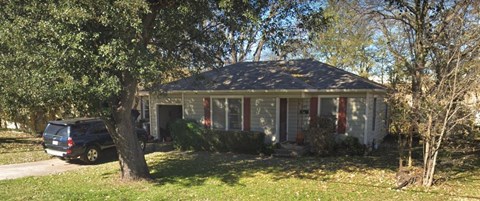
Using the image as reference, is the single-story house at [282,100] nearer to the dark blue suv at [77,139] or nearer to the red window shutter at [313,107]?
the red window shutter at [313,107]

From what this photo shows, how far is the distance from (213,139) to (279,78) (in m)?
3.86

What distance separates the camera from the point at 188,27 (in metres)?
8.91

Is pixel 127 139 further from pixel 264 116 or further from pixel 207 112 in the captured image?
pixel 207 112

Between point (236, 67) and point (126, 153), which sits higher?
point (236, 67)

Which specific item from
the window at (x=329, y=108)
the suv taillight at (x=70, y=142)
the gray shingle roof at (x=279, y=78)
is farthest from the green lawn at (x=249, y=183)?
the gray shingle roof at (x=279, y=78)

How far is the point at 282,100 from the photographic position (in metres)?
14.5

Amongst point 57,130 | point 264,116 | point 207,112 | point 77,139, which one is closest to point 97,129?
point 77,139

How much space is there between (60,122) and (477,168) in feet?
44.8

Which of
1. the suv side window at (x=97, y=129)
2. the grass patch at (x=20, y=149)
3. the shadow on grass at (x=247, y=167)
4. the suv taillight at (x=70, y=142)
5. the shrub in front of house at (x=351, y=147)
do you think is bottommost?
the grass patch at (x=20, y=149)

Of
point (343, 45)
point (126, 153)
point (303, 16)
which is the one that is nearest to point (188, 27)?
point (303, 16)

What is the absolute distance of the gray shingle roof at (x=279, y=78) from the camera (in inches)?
516

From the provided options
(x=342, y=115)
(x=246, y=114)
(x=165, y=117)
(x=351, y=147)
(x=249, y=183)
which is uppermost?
(x=342, y=115)

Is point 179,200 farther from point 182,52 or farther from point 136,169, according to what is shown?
point 182,52

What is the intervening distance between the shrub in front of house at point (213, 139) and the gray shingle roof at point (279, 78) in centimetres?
191
